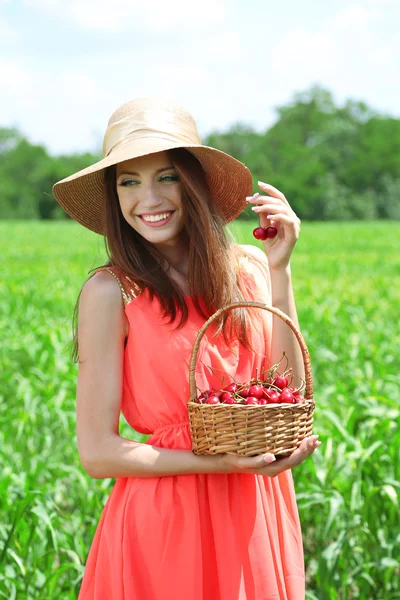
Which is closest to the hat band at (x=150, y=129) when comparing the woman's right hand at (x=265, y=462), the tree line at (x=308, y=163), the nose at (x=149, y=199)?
the nose at (x=149, y=199)

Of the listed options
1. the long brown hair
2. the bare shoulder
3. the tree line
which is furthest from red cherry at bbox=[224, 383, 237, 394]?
the tree line

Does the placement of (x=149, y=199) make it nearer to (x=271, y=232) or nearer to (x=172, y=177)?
(x=172, y=177)

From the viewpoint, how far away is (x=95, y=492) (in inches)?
123

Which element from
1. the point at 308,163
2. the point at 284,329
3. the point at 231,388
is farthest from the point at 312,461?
the point at 308,163

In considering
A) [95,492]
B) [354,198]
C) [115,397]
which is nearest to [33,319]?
[95,492]

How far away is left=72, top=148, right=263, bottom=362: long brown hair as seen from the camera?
1749 millimetres

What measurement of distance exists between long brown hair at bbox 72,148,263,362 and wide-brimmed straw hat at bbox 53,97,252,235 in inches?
1.7

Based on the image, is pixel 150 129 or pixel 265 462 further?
pixel 150 129

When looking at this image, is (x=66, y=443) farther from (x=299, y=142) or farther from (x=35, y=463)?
(x=299, y=142)

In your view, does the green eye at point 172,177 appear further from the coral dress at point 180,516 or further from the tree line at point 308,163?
the tree line at point 308,163

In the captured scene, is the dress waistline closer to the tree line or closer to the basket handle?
the basket handle

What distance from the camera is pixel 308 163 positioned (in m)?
57.5

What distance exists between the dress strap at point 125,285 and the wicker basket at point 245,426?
0.69 feet

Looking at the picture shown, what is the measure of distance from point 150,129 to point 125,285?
1.09 ft
